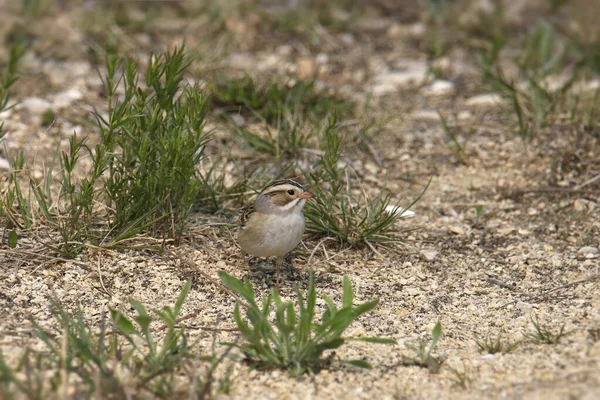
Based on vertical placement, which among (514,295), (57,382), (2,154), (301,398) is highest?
(2,154)

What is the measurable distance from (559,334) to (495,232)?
5.94ft

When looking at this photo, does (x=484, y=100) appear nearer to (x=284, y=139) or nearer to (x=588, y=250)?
(x=284, y=139)

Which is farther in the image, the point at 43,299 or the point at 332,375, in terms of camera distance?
the point at 43,299

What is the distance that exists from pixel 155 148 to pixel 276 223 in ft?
3.06

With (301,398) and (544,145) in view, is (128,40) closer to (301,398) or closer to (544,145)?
(544,145)

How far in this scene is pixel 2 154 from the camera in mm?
7156

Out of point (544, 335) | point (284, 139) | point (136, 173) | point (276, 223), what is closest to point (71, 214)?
point (136, 173)

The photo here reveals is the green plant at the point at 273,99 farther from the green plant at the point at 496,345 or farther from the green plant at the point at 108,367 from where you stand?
the green plant at the point at 108,367

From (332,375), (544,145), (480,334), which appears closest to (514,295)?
(480,334)

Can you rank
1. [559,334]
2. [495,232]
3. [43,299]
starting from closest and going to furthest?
[559,334]
[43,299]
[495,232]

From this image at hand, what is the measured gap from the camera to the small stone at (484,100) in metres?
8.59

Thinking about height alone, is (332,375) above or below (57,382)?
below

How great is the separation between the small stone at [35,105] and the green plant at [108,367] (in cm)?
376

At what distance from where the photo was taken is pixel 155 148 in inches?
228
